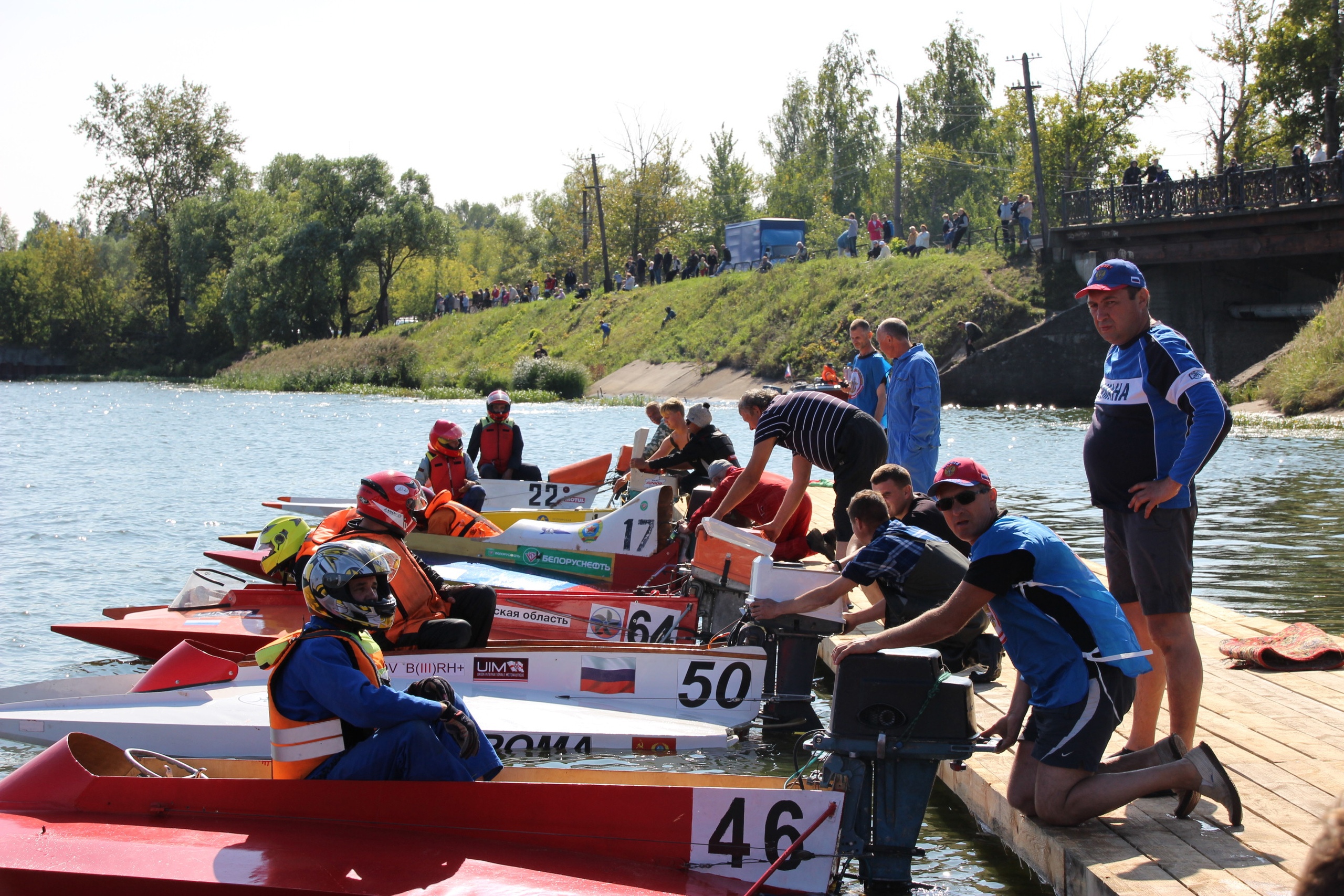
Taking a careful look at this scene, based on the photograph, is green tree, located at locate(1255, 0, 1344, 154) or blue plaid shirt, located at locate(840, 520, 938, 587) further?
green tree, located at locate(1255, 0, 1344, 154)

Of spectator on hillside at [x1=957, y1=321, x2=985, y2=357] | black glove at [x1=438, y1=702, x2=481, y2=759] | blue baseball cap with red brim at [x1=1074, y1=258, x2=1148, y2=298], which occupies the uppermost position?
spectator on hillside at [x1=957, y1=321, x2=985, y2=357]

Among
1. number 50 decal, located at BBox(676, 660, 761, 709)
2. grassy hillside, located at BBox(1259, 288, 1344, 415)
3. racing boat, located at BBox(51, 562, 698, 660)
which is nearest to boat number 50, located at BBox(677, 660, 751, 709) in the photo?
number 50 decal, located at BBox(676, 660, 761, 709)

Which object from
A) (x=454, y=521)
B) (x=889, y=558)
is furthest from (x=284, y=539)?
(x=889, y=558)

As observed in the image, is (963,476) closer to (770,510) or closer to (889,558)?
(889,558)

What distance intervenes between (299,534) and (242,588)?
1065 mm

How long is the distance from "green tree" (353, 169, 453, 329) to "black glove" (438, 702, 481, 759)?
58.2 m

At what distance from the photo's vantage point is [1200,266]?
111ft

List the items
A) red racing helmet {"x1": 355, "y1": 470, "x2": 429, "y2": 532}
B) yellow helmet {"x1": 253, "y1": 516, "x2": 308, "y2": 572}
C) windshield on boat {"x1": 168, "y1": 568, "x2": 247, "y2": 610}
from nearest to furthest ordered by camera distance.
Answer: red racing helmet {"x1": 355, "y1": 470, "x2": 429, "y2": 532}, yellow helmet {"x1": 253, "y1": 516, "x2": 308, "y2": 572}, windshield on boat {"x1": 168, "y1": 568, "x2": 247, "y2": 610}

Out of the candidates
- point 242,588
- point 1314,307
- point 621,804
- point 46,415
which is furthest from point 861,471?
point 46,415

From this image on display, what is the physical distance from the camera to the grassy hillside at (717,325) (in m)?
38.8

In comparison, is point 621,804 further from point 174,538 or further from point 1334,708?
point 174,538

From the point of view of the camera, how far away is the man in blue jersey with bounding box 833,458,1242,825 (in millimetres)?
4031

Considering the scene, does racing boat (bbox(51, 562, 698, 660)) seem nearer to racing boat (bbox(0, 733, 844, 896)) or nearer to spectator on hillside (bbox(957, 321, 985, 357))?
racing boat (bbox(0, 733, 844, 896))

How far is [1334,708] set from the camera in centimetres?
547
